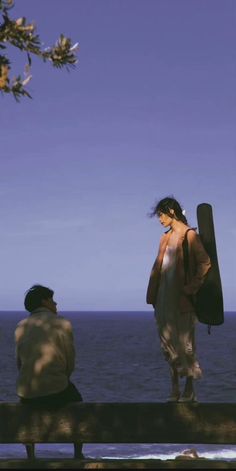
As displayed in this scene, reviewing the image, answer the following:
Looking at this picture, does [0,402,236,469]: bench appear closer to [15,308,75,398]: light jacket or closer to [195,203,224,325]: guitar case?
[15,308,75,398]: light jacket

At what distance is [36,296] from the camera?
5859 mm

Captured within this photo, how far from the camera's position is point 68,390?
5.48 metres

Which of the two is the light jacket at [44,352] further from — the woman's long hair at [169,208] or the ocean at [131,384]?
the ocean at [131,384]

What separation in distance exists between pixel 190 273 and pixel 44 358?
1476 mm

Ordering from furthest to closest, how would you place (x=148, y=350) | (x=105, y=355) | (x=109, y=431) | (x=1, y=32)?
1. (x=148, y=350)
2. (x=105, y=355)
3. (x=109, y=431)
4. (x=1, y=32)

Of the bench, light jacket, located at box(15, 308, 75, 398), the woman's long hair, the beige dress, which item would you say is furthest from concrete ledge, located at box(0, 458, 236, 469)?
the woman's long hair

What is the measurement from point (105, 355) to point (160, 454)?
240 ft

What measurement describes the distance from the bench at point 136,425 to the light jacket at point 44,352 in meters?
0.55

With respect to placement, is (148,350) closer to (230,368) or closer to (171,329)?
(230,368)

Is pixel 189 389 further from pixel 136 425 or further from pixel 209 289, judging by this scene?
pixel 136 425

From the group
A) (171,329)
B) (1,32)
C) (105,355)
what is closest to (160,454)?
(171,329)

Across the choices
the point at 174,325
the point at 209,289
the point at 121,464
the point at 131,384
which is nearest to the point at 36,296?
the point at 174,325

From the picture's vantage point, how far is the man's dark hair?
5849 millimetres

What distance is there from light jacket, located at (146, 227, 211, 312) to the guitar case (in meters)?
0.07
